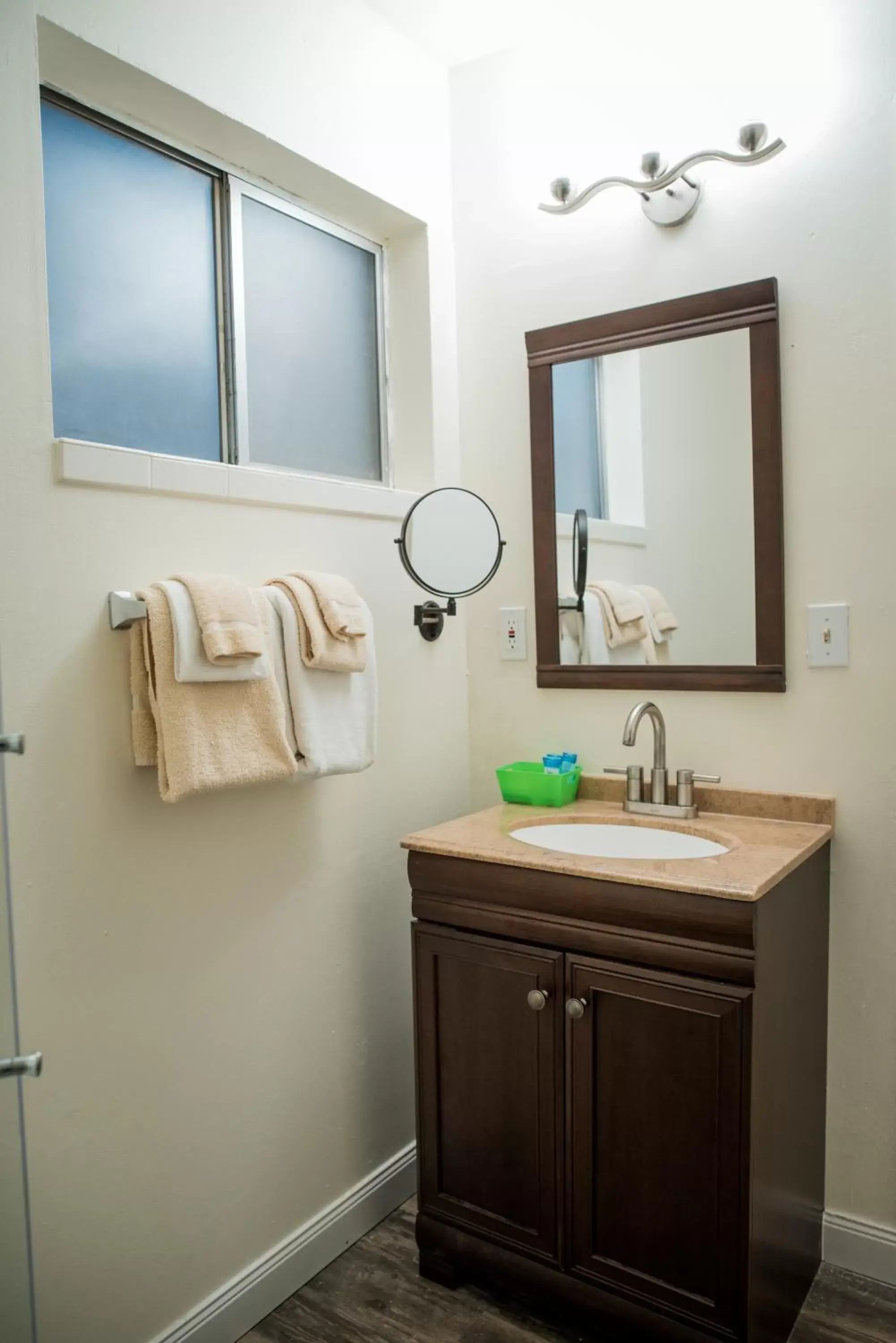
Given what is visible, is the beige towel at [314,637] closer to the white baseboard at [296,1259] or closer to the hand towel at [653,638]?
the hand towel at [653,638]

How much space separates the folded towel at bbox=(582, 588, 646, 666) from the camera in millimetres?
2025

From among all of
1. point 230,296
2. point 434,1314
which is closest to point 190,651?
point 230,296

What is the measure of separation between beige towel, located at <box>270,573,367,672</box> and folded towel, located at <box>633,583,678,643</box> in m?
0.66

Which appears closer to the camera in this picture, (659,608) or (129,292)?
(129,292)

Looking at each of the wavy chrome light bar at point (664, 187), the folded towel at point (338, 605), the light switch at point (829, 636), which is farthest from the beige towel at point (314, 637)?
the wavy chrome light bar at point (664, 187)

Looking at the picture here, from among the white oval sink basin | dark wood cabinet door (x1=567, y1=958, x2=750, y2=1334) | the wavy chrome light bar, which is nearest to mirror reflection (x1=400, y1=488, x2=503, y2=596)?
the white oval sink basin

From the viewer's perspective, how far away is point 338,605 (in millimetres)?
1670

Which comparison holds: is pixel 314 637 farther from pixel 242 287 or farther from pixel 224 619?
pixel 242 287

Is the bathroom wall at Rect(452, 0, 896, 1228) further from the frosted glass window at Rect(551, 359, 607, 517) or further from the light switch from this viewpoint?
the frosted glass window at Rect(551, 359, 607, 517)

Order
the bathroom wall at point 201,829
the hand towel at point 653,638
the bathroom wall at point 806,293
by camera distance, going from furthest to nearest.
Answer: the hand towel at point 653,638 < the bathroom wall at point 806,293 < the bathroom wall at point 201,829

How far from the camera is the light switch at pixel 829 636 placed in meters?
1.77

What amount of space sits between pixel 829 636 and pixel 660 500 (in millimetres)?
438

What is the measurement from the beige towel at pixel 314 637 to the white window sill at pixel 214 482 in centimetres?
18

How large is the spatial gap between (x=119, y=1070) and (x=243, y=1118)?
0.31 meters
